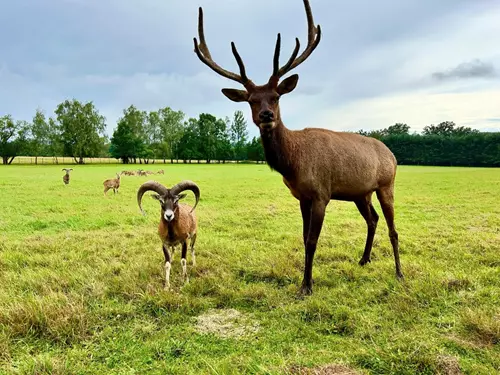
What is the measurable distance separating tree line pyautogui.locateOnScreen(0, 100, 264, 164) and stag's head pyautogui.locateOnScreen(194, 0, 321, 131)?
68.1 m

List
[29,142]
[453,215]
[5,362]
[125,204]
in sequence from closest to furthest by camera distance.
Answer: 1. [5,362]
2. [453,215]
3. [125,204]
4. [29,142]

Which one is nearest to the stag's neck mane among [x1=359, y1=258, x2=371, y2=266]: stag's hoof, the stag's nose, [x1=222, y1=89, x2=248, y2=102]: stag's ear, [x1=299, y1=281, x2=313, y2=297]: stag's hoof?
the stag's nose

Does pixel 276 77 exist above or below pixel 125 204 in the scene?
above

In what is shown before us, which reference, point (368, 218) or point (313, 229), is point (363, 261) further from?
point (313, 229)

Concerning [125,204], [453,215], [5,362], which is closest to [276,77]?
[5,362]

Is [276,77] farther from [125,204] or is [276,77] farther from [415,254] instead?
[125,204]

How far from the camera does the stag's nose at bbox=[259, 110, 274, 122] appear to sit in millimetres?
4695

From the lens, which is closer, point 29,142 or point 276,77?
point 276,77

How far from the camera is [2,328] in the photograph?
3832mm

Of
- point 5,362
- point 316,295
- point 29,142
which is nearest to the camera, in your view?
point 5,362

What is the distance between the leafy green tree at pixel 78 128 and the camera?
244 feet

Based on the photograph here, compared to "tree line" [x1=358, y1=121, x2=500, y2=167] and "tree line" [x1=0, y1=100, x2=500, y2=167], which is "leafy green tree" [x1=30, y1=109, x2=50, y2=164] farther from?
"tree line" [x1=358, y1=121, x2=500, y2=167]

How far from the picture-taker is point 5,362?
3.28 meters

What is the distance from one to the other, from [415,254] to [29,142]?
91.5 metres
